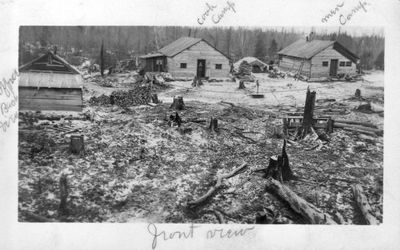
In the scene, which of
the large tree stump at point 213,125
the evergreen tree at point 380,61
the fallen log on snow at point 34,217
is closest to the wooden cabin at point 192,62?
the large tree stump at point 213,125

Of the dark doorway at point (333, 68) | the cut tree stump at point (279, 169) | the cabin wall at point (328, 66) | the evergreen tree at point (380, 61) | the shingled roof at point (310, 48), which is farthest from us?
the dark doorway at point (333, 68)

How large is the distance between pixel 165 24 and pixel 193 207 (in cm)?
301

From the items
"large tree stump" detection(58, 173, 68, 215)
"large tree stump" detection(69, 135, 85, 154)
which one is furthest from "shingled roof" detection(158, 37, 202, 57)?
"large tree stump" detection(58, 173, 68, 215)

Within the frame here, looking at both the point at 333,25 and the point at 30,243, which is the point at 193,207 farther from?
the point at 333,25

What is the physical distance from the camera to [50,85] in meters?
5.21

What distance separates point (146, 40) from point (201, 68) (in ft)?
4.04

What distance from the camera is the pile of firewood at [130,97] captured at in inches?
218

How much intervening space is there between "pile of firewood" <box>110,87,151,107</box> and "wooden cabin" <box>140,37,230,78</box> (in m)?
0.48

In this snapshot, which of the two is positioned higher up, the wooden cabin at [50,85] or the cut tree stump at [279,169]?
the wooden cabin at [50,85]

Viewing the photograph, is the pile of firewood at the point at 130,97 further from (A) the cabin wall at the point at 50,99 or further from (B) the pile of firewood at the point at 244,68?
(B) the pile of firewood at the point at 244,68

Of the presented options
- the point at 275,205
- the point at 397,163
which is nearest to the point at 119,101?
the point at 275,205

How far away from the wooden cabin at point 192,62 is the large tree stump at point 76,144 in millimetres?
1706

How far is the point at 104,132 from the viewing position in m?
5.30

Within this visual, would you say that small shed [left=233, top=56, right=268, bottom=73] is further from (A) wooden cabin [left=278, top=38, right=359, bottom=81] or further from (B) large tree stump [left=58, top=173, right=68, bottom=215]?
(B) large tree stump [left=58, top=173, right=68, bottom=215]
